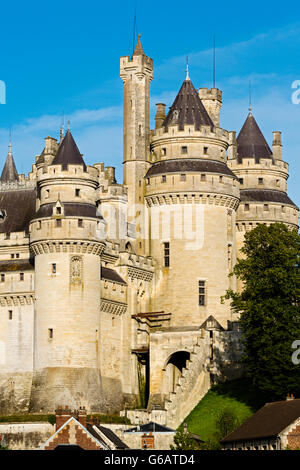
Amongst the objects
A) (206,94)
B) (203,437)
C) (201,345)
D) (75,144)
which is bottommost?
(203,437)

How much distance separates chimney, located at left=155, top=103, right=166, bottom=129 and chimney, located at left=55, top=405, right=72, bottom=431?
92.5 ft

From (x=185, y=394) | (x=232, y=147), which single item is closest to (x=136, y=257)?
(x=185, y=394)

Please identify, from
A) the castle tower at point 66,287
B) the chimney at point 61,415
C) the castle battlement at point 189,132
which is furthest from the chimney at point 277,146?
the chimney at point 61,415

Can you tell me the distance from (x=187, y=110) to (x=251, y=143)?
8.43 m

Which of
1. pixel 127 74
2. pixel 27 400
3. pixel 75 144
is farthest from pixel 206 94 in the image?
pixel 27 400

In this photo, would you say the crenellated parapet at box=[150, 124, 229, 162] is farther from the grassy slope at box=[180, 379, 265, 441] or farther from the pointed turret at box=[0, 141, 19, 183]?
the grassy slope at box=[180, 379, 265, 441]

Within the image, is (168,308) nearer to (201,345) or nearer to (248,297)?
(201,345)

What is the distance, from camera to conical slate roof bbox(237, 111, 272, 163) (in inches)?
3974

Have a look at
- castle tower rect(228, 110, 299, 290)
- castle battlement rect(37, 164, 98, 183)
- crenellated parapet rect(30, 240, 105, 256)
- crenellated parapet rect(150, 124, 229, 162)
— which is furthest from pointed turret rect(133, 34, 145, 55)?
crenellated parapet rect(30, 240, 105, 256)

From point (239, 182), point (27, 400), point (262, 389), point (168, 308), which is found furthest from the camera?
point (239, 182)

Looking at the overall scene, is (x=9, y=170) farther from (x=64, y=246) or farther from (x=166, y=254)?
(x=64, y=246)

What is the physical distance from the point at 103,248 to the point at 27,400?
424 inches

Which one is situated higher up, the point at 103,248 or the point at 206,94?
the point at 206,94

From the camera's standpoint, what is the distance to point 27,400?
274ft
